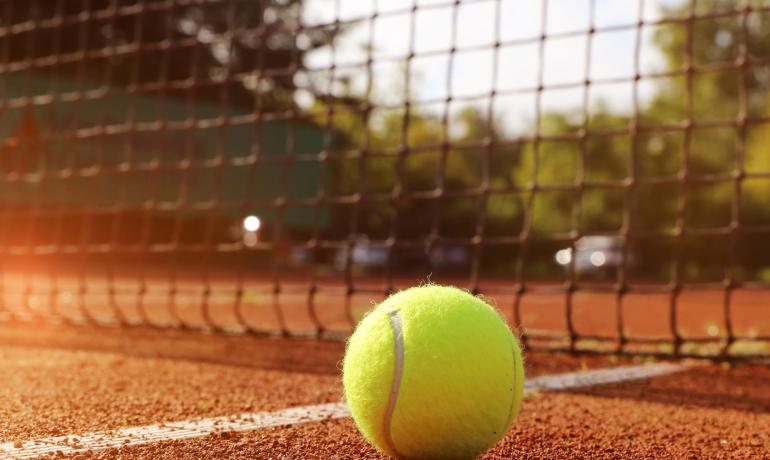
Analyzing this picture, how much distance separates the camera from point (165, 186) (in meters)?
17.4

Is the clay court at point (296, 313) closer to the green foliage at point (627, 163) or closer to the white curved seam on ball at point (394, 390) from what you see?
the white curved seam on ball at point (394, 390)

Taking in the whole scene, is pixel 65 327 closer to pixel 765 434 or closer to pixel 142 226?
pixel 765 434

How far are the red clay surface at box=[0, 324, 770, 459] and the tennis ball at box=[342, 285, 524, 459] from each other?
6.5 inches

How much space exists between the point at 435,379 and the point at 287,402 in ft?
3.26

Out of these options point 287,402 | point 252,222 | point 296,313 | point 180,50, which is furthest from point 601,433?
point 180,50

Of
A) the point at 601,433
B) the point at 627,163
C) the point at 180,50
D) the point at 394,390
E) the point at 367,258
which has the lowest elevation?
the point at 367,258

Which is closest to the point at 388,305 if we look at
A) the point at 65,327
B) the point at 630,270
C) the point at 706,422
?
the point at 706,422

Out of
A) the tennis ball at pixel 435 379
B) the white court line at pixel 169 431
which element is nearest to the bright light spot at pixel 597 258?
the white court line at pixel 169 431

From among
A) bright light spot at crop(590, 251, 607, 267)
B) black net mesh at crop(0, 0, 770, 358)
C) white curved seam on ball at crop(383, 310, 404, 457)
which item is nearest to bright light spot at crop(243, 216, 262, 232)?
black net mesh at crop(0, 0, 770, 358)

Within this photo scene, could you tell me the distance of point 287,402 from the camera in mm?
2695

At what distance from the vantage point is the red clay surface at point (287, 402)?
2092 mm

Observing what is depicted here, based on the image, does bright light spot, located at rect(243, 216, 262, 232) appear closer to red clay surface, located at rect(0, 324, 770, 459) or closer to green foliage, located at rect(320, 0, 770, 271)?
green foliage, located at rect(320, 0, 770, 271)

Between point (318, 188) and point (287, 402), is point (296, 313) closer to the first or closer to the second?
point (287, 402)

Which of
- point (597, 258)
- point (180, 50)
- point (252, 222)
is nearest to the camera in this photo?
point (252, 222)
